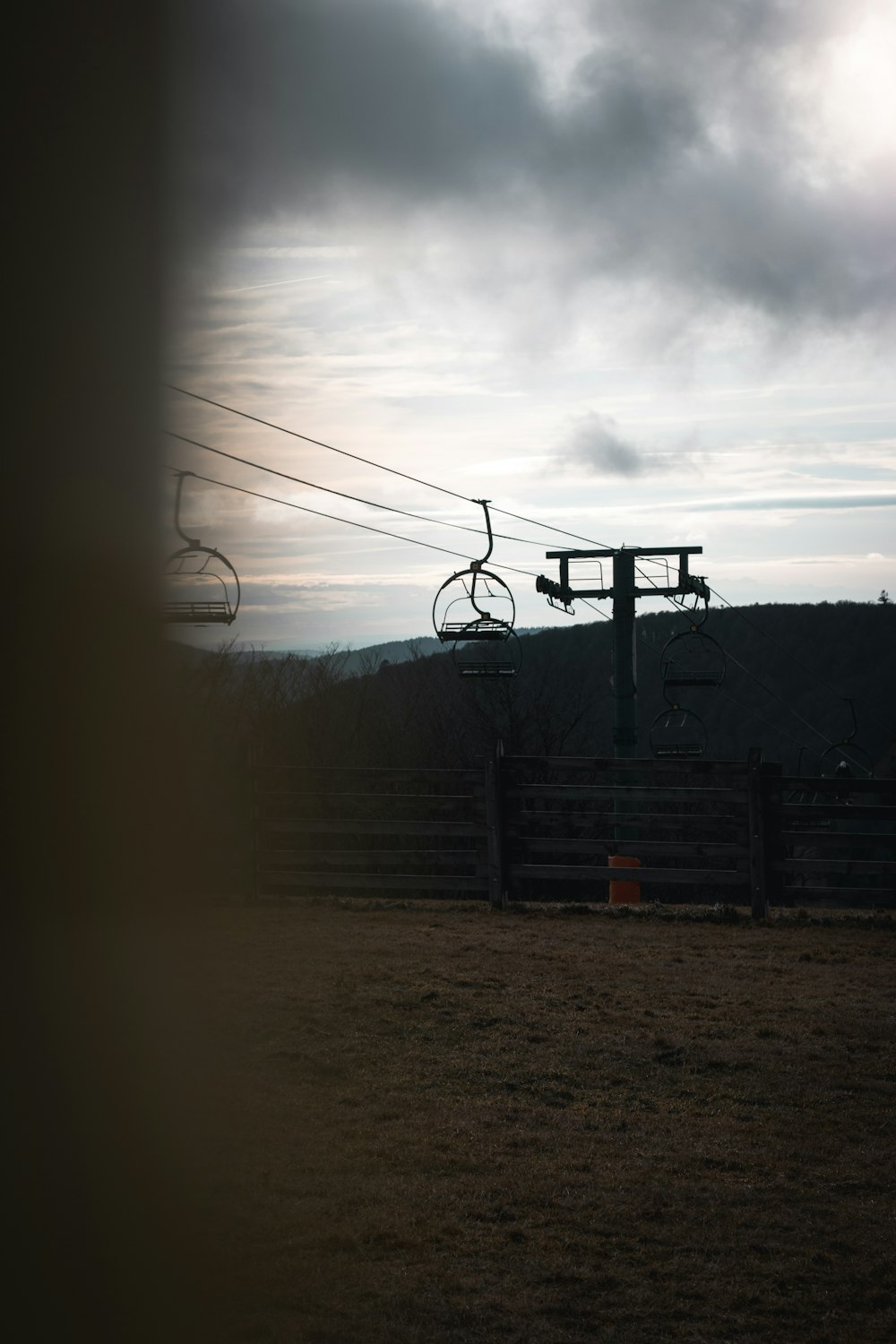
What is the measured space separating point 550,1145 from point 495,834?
228 inches

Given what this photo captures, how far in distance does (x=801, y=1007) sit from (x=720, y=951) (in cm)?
171

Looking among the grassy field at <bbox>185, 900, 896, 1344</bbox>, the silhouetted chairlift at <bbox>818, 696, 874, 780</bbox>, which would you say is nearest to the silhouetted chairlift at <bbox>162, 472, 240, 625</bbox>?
the grassy field at <bbox>185, 900, 896, 1344</bbox>

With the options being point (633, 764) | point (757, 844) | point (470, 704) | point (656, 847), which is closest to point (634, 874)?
point (656, 847)

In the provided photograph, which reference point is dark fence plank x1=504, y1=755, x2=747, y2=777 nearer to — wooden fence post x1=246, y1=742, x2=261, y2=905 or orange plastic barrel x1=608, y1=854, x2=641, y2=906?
orange plastic barrel x1=608, y1=854, x2=641, y2=906

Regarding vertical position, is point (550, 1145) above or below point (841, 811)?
below

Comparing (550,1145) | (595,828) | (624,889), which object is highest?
(595,828)

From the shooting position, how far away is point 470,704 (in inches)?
1378

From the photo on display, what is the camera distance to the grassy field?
3.11 metres

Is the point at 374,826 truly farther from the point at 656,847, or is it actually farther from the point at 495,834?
the point at 656,847

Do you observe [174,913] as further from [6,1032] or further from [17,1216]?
[17,1216]

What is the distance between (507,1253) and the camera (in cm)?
341

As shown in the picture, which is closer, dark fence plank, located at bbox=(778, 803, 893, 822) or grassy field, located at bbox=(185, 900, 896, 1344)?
grassy field, located at bbox=(185, 900, 896, 1344)

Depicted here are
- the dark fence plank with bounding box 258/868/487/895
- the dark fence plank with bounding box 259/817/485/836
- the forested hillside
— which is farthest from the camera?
the forested hillside

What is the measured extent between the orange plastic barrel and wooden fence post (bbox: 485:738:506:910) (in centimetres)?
134
